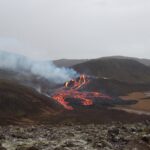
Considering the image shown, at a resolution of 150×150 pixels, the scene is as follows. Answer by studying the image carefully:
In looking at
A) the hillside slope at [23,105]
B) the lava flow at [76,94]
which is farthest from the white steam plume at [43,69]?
the hillside slope at [23,105]

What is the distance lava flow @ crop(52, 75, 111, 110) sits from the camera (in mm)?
117669

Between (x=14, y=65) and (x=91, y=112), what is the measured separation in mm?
108264

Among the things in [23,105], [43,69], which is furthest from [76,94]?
[43,69]

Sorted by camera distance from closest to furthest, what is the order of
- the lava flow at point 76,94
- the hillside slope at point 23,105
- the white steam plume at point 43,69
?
the hillside slope at point 23,105 < the lava flow at point 76,94 < the white steam plume at point 43,69

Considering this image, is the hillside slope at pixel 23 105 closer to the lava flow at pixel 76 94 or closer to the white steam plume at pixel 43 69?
the lava flow at pixel 76 94

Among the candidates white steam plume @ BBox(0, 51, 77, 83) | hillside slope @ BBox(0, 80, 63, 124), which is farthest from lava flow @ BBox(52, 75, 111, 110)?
white steam plume @ BBox(0, 51, 77, 83)

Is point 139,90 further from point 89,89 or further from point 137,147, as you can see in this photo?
point 137,147

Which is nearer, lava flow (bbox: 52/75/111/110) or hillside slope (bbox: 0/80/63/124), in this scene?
hillside slope (bbox: 0/80/63/124)

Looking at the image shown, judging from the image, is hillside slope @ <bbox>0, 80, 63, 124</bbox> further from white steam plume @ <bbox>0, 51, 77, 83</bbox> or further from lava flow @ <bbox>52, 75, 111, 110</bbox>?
white steam plume @ <bbox>0, 51, 77, 83</bbox>

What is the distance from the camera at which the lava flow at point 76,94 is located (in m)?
118

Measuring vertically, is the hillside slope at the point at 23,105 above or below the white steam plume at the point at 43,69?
below

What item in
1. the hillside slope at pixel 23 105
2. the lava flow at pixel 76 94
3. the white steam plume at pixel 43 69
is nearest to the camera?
the hillside slope at pixel 23 105

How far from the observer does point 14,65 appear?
195250 millimetres

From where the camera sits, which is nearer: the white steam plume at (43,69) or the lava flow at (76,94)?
the lava flow at (76,94)
